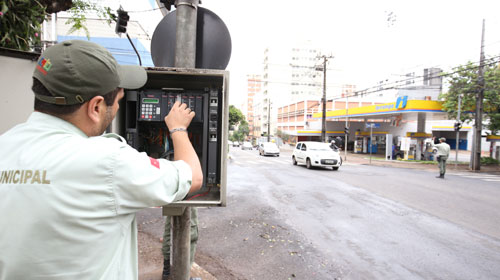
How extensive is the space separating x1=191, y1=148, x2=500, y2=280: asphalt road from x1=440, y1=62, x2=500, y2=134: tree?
13.8 m

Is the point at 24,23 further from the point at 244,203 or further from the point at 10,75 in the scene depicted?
the point at 244,203

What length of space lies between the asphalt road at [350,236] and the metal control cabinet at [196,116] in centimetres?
177

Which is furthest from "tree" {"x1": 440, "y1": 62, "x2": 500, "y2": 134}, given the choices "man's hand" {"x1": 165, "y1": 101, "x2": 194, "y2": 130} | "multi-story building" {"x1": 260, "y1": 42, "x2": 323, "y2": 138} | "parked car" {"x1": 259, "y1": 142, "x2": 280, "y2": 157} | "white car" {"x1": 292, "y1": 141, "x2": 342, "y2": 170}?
"multi-story building" {"x1": 260, "y1": 42, "x2": 323, "y2": 138}

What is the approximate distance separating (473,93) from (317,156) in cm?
1324

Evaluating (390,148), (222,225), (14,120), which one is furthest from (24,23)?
(390,148)

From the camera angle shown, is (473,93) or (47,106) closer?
(47,106)

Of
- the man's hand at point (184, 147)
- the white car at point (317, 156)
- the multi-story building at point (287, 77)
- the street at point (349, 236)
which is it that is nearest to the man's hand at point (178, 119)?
the man's hand at point (184, 147)

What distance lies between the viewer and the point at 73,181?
0.87 m

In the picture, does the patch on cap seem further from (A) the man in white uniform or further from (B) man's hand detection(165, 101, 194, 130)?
(B) man's hand detection(165, 101, 194, 130)

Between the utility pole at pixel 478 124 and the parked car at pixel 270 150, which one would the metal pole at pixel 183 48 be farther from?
the parked car at pixel 270 150

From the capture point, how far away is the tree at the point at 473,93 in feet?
60.0

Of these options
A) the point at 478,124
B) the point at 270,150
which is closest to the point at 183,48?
the point at 478,124

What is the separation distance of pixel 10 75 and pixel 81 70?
2.97m

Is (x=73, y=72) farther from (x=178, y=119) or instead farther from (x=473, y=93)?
(x=473, y=93)
